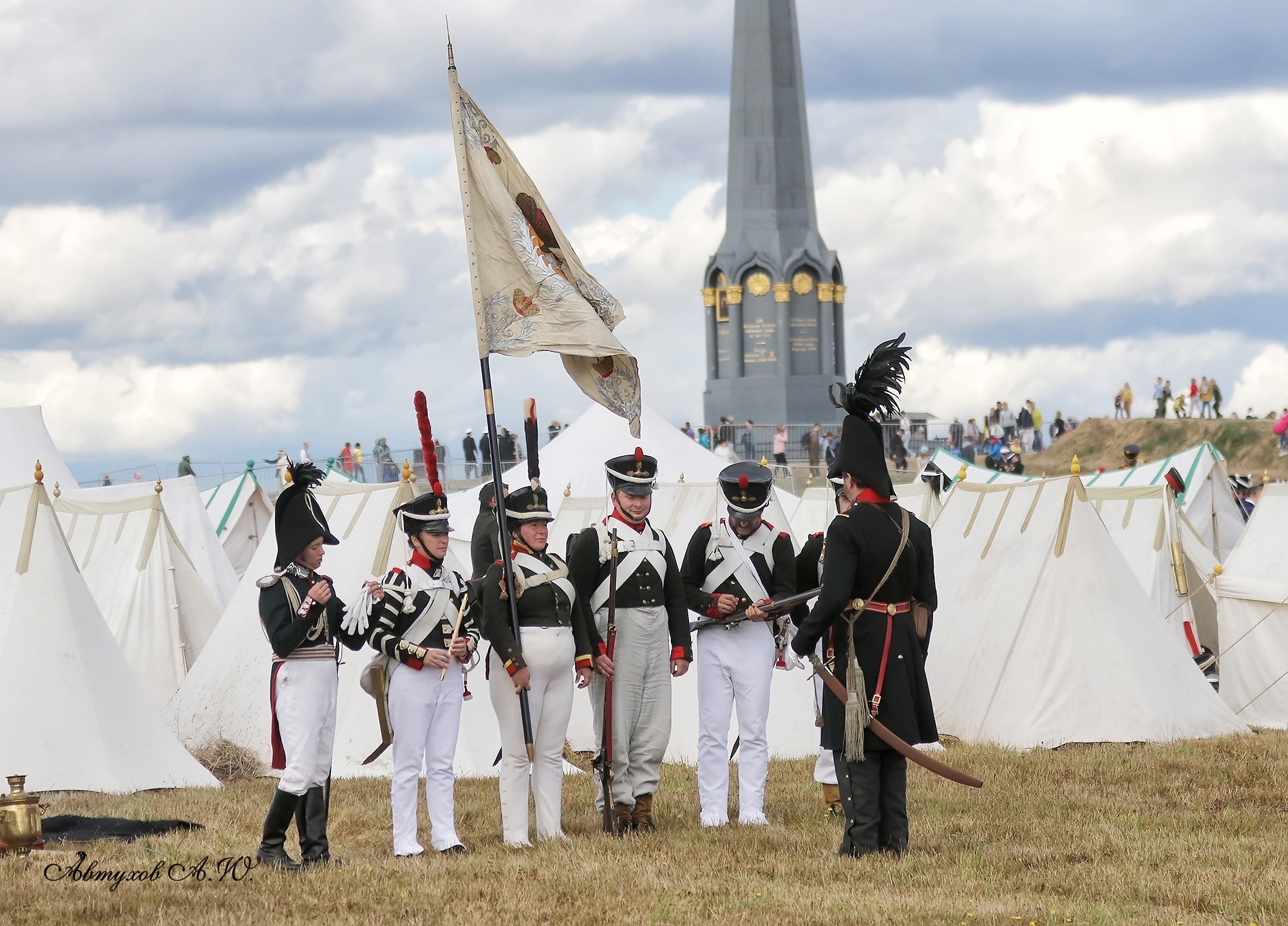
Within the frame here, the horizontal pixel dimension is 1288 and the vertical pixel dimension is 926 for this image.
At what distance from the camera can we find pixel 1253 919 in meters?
5.07

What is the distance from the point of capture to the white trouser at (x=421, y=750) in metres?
6.36

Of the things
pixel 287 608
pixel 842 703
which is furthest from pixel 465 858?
pixel 842 703

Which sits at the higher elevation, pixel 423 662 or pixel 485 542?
pixel 485 542

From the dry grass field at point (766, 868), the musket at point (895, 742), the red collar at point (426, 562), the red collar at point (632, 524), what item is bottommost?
the dry grass field at point (766, 868)

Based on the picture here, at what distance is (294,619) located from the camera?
599 centimetres

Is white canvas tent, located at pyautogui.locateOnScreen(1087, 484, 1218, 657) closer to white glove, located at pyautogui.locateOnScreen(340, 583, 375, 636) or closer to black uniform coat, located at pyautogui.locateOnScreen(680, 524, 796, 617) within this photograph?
black uniform coat, located at pyautogui.locateOnScreen(680, 524, 796, 617)

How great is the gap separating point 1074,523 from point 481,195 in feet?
17.0

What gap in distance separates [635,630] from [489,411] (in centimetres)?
118

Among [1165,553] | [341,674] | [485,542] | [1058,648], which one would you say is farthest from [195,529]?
[1165,553]

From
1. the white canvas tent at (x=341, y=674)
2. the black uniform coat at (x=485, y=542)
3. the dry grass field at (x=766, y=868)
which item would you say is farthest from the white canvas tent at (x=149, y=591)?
the black uniform coat at (x=485, y=542)

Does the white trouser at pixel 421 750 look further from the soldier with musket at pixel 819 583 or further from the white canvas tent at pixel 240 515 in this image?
the white canvas tent at pixel 240 515

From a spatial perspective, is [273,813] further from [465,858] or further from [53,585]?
[53,585]

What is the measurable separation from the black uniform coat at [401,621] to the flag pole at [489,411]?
0.25 meters

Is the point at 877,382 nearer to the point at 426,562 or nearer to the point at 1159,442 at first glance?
the point at 426,562
